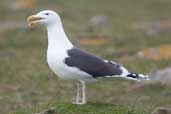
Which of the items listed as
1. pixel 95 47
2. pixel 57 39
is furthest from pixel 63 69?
pixel 95 47

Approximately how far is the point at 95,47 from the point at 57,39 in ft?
57.1

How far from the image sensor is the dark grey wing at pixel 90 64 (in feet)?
49.4

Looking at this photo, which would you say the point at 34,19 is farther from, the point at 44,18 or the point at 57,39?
the point at 57,39

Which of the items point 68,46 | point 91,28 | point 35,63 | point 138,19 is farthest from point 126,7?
point 68,46

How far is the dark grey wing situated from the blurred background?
267cm

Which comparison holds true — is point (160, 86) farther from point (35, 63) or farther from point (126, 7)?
point (126, 7)

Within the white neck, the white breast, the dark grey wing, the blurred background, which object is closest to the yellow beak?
the white neck

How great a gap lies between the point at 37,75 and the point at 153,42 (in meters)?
9.58

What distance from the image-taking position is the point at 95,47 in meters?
32.8

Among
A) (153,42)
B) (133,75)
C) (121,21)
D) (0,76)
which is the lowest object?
(133,75)

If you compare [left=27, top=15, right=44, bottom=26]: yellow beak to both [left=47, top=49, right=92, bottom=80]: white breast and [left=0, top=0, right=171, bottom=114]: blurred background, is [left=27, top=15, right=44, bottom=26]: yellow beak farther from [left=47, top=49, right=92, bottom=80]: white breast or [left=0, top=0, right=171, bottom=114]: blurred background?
[left=0, top=0, right=171, bottom=114]: blurred background

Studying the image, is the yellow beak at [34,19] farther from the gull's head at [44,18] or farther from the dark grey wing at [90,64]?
the dark grey wing at [90,64]

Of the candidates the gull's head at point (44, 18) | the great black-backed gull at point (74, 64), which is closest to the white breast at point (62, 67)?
the great black-backed gull at point (74, 64)

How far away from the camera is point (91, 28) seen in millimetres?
38031
